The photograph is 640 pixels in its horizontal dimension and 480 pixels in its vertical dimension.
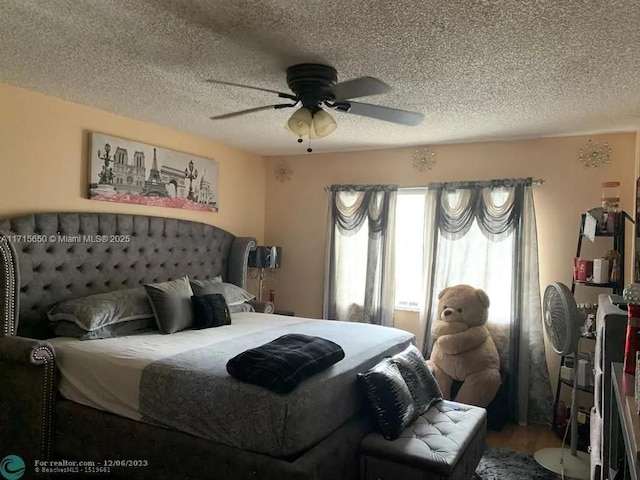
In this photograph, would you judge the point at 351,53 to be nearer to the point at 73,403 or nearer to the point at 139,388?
the point at 139,388

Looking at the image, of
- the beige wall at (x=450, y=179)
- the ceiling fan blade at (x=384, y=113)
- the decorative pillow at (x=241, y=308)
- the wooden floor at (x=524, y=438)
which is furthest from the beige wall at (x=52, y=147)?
the wooden floor at (x=524, y=438)

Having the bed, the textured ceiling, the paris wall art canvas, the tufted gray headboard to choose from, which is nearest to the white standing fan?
the bed

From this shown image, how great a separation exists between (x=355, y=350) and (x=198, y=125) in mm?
2375

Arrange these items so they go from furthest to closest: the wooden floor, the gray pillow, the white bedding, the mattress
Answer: the wooden floor
the gray pillow
the white bedding
the mattress

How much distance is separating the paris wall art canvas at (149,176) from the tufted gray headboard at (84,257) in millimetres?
186

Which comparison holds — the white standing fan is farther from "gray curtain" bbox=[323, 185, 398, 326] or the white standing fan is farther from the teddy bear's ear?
"gray curtain" bbox=[323, 185, 398, 326]

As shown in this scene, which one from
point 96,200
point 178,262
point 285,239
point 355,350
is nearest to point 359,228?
point 285,239

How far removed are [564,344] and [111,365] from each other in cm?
276

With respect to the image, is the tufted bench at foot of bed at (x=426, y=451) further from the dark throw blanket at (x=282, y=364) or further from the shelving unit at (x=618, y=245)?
the shelving unit at (x=618, y=245)

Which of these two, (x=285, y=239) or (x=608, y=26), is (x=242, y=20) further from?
(x=285, y=239)

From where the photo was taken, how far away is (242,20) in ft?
6.59

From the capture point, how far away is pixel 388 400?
2.46 m

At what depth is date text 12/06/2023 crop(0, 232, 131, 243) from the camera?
3023 millimetres

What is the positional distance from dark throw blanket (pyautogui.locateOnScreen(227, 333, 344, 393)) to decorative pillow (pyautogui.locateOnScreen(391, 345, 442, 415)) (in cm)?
42
